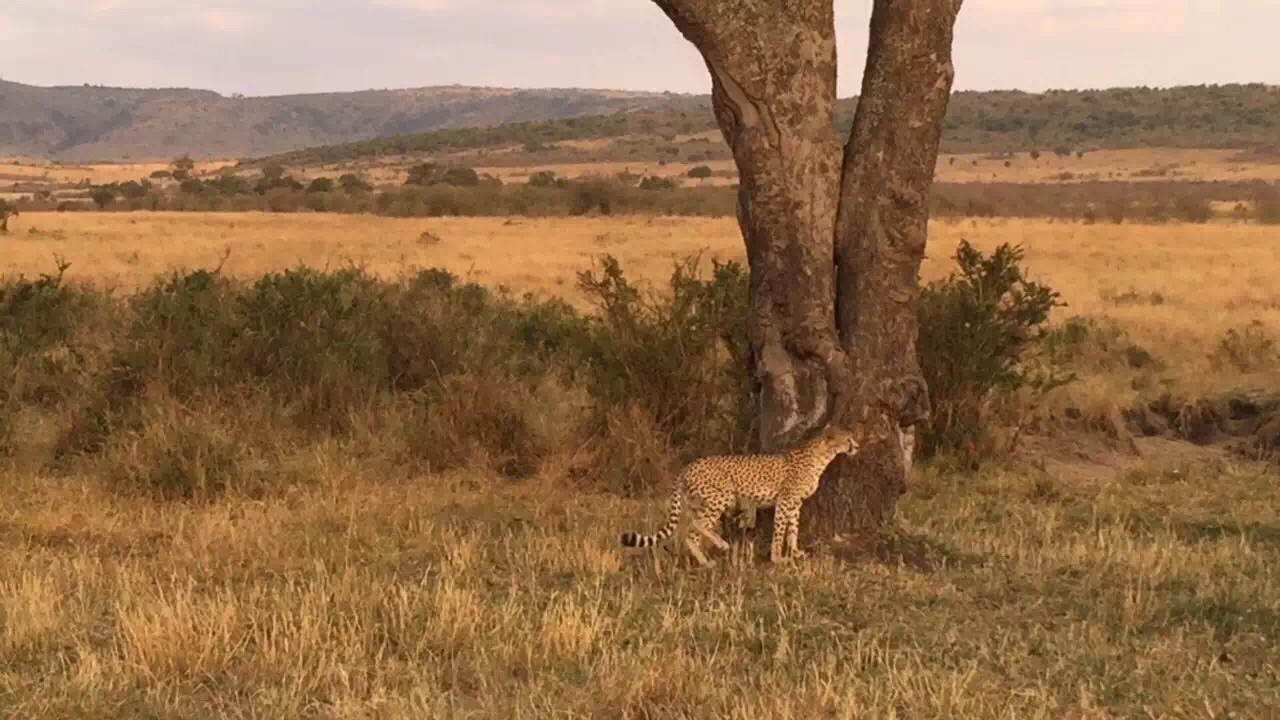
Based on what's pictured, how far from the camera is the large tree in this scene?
714 cm

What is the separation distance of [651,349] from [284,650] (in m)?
5.68

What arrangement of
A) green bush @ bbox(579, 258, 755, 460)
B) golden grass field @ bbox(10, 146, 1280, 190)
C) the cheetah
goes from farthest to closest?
golden grass field @ bbox(10, 146, 1280, 190), green bush @ bbox(579, 258, 755, 460), the cheetah

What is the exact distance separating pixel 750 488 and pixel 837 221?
1.72 m

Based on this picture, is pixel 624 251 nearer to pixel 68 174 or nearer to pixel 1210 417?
pixel 1210 417

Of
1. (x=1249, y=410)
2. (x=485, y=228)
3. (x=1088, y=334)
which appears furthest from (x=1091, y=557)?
(x=485, y=228)

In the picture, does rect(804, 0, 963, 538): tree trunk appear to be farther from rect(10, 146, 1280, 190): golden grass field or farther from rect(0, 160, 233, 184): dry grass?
rect(0, 160, 233, 184): dry grass

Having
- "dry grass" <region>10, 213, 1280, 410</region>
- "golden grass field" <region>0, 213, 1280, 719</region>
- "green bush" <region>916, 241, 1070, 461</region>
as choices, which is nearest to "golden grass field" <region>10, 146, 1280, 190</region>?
"dry grass" <region>10, 213, 1280, 410</region>

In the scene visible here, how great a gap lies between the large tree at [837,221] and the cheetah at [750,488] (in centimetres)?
47

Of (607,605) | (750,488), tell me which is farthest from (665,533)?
(607,605)

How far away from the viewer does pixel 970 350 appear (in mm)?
10984

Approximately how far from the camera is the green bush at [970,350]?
10914 millimetres

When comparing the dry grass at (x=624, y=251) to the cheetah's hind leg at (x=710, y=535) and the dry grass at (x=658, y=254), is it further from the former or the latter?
the cheetah's hind leg at (x=710, y=535)

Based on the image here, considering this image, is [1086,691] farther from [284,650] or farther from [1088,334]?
[1088,334]

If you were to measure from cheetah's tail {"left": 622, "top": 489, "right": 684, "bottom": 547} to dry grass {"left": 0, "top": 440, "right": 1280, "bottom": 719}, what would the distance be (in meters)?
0.13
